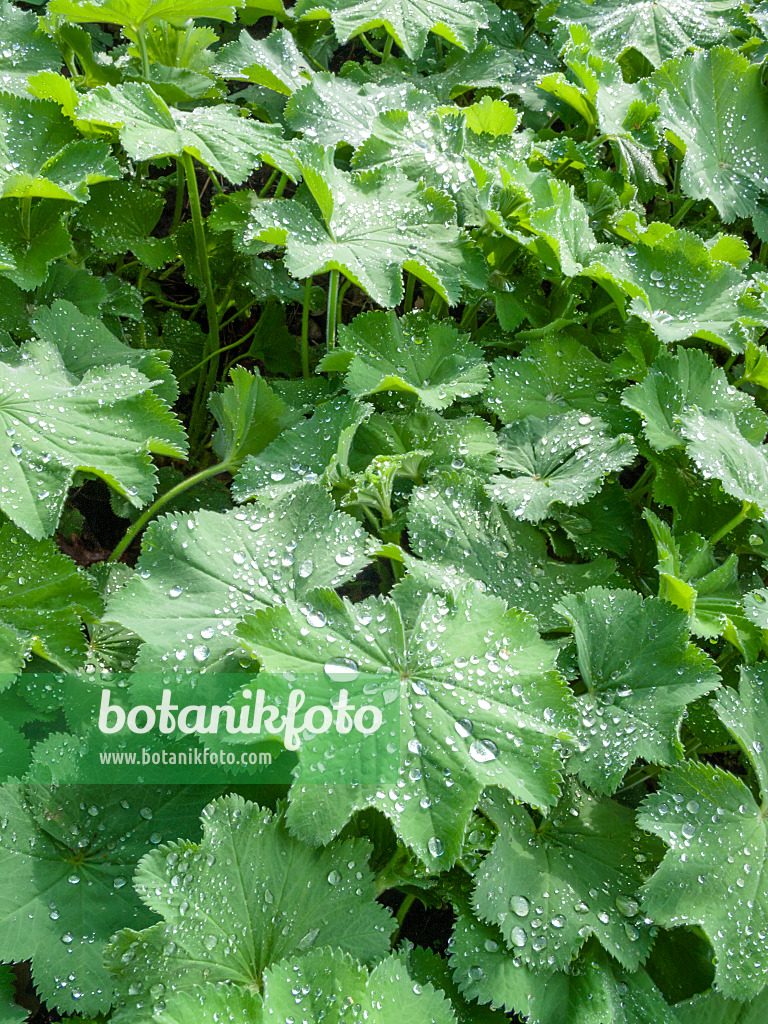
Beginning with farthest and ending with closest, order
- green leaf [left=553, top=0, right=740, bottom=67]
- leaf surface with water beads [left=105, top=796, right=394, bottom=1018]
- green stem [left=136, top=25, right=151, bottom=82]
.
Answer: green leaf [left=553, top=0, right=740, bottom=67], green stem [left=136, top=25, right=151, bottom=82], leaf surface with water beads [left=105, top=796, right=394, bottom=1018]

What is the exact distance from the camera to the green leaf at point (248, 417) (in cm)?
160

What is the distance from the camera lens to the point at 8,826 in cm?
120

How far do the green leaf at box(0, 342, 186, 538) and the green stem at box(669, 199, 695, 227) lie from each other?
5.00ft

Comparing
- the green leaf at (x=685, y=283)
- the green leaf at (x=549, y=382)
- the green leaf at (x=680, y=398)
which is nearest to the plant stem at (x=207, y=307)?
the green leaf at (x=549, y=382)

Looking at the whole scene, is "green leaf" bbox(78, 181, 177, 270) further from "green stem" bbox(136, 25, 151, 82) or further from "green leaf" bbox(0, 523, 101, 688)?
"green leaf" bbox(0, 523, 101, 688)

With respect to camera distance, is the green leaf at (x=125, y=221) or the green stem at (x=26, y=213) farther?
the green leaf at (x=125, y=221)

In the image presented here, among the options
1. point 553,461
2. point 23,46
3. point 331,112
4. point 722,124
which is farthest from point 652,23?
point 23,46

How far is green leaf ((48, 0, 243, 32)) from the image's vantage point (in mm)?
1731

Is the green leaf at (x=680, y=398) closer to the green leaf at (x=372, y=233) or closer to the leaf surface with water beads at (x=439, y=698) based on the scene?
the green leaf at (x=372, y=233)

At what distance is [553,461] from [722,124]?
49.8 inches

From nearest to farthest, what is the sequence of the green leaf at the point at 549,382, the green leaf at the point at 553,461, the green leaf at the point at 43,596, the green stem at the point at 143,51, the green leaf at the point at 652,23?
the green leaf at the point at 43,596, the green leaf at the point at 553,461, the green leaf at the point at 549,382, the green stem at the point at 143,51, the green leaf at the point at 652,23

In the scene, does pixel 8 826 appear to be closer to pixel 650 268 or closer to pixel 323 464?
pixel 323 464

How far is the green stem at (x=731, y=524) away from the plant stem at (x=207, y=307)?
127cm

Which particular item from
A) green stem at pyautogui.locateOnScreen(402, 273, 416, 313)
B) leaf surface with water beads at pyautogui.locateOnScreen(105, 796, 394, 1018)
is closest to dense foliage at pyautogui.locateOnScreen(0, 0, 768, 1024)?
leaf surface with water beads at pyautogui.locateOnScreen(105, 796, 394, 1018)
